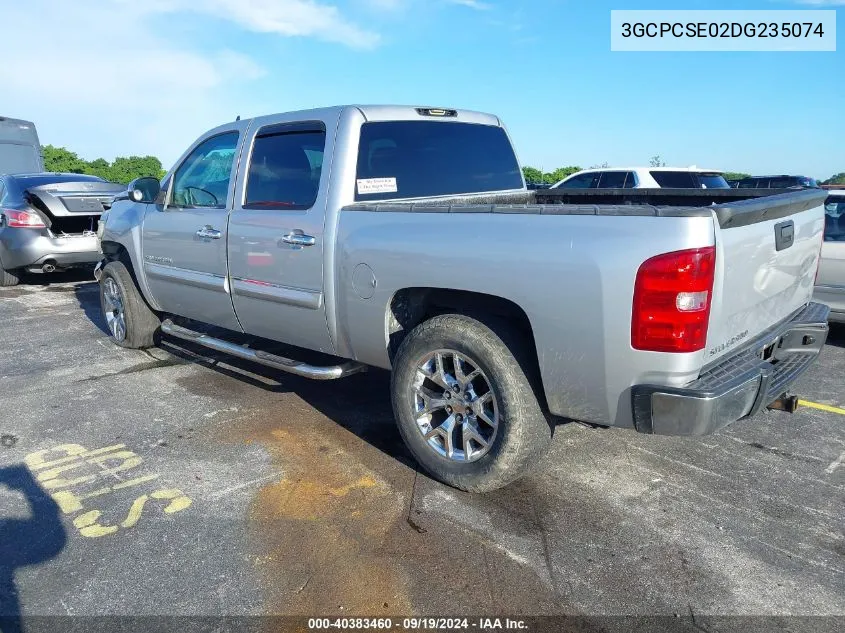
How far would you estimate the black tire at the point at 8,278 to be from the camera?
9.53 m

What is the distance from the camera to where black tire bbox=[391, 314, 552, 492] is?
308 centimetres

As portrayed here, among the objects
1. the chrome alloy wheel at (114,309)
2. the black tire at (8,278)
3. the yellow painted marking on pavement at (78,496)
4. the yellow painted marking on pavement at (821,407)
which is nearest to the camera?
the yellow painted marking on pavement at (78,496)

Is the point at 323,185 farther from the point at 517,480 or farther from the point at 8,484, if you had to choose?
the point at 8,484

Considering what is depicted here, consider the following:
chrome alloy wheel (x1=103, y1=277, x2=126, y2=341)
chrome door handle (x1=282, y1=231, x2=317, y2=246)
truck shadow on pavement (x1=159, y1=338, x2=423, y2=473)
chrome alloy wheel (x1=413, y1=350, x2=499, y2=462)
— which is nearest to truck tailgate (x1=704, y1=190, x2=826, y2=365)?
chrome alloy wheel (x1=413, y1=350, x2=499, y2=462)

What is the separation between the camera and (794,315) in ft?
11.9

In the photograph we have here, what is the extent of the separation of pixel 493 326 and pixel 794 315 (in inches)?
69.6

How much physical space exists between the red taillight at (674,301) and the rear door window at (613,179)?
9.49m

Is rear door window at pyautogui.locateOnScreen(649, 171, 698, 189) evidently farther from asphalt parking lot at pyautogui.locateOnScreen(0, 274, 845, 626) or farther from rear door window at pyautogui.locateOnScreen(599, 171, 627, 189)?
asphalt parking lot at pyautogui.locateOnScreen(0, 274, 845, 626)

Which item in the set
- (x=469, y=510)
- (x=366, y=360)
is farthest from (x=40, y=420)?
(x=469, y=510)

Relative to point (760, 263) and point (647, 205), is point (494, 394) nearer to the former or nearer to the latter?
point (647, 205)

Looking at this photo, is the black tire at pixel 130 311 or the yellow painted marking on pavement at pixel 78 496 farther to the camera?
the black tire at pixel 130 311

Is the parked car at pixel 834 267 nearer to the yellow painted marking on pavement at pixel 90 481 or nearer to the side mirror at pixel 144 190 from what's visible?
the yellow painted marking on pavement at pixel 90 481

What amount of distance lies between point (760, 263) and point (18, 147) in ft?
57.9

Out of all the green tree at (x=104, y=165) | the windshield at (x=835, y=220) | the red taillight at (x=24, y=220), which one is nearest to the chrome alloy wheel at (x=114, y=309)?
the red taillight at (x=24, y=220)
